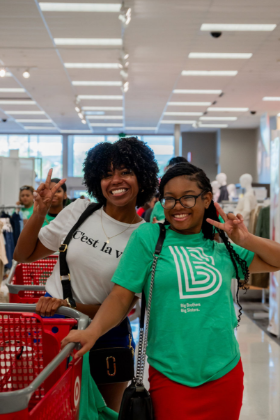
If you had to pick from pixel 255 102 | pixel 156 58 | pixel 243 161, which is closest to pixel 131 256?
pixel 156 58

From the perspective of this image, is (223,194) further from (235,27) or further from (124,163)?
(124,163)

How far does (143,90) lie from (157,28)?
171 inches

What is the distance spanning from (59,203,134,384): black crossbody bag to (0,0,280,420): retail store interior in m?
0.30

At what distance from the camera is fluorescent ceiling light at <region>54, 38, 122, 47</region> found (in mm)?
8156

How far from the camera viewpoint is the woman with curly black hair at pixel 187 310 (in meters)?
1.35

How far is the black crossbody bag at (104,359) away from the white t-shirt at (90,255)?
1.0 inches

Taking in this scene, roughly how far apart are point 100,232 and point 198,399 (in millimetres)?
738

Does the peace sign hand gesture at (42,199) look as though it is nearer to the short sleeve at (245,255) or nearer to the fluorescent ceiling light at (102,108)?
the short sleeve at (245,255)

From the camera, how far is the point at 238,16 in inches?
281

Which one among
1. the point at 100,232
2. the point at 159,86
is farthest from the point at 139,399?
the point at 159,86

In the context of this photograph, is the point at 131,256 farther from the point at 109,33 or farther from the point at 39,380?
the point at 109,33

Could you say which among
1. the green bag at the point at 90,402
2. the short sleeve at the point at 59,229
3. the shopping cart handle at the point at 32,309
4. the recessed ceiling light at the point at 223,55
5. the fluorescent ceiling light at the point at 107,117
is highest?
the recessed ceiling light at the point at 223,55

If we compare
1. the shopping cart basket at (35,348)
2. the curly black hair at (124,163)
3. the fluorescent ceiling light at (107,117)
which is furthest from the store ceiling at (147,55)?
the shopping cart basket at (35,348)

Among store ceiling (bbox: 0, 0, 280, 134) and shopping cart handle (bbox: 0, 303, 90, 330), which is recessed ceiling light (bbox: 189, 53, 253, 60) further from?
shopping cart handle (bbox: 0, 303, 90, 330)
